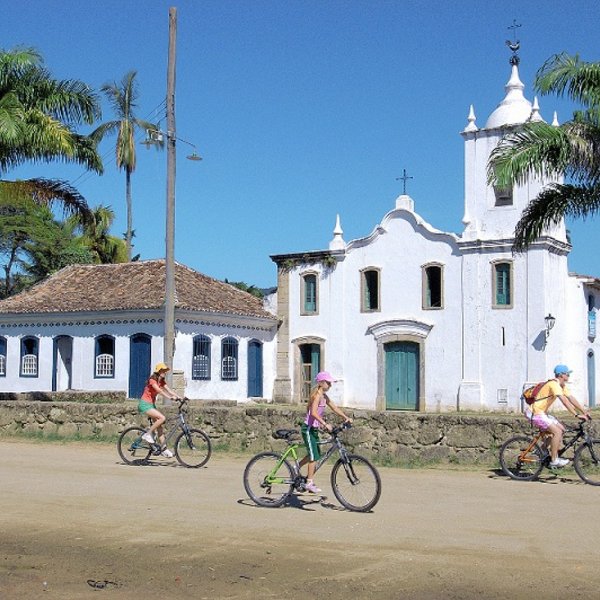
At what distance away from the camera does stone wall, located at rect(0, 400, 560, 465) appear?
Result: 530 inches

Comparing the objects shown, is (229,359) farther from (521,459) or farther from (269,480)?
(269,480)

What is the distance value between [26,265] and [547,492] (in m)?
34.6

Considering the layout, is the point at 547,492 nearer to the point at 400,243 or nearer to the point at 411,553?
the point at 411,553

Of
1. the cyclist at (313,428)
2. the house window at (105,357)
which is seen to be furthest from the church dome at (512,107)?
the cyclist at (313,428)

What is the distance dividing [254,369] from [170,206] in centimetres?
1300

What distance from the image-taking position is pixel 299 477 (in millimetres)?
9836

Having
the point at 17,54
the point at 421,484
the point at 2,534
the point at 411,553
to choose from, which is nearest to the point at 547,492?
the point at 421,484

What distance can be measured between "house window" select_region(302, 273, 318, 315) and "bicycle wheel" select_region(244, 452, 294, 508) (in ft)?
73.4

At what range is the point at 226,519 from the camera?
9.18 metres

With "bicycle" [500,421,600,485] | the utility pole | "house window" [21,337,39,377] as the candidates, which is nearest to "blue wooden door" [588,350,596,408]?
the utility pole

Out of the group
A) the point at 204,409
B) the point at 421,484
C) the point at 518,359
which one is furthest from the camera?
the point at 518,359

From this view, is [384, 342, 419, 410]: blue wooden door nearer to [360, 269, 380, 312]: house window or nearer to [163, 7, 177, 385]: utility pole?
[360, 269, 380, 312]: house window

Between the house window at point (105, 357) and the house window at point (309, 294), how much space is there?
6808 millimetres

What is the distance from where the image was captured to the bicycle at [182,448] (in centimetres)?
1385
